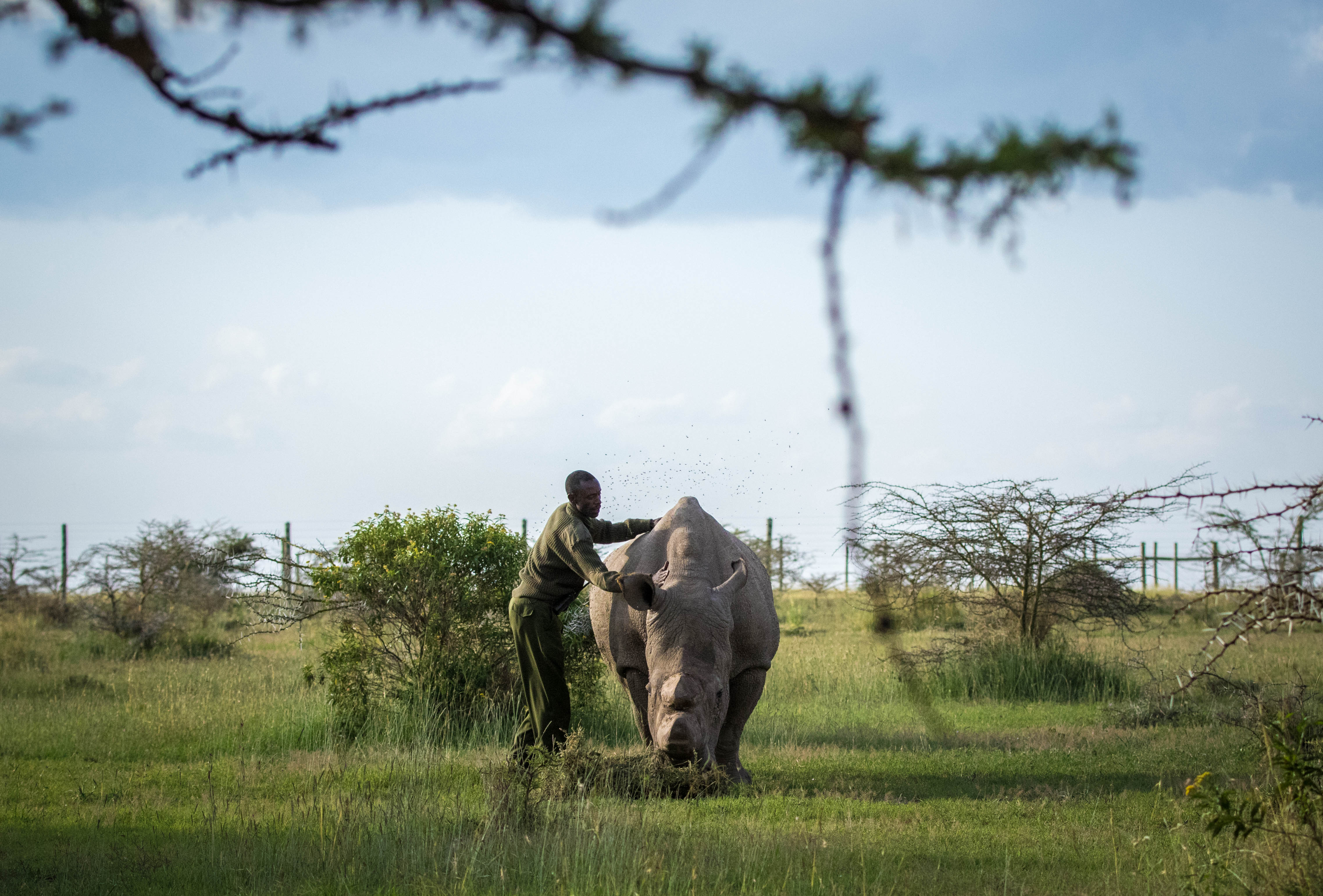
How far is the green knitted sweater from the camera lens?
832 centimetres

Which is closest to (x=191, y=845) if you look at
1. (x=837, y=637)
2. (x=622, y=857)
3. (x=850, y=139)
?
(x=622, y=857)

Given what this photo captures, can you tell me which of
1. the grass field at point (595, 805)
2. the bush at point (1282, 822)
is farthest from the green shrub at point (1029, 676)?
the bush at point (1282, 822)

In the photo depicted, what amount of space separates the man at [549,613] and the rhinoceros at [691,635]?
0.47 metres

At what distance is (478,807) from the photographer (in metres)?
7.32

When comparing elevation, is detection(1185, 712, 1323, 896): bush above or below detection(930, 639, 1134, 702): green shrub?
above

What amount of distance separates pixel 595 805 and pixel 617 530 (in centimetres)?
336

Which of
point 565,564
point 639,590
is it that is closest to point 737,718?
point 639,590

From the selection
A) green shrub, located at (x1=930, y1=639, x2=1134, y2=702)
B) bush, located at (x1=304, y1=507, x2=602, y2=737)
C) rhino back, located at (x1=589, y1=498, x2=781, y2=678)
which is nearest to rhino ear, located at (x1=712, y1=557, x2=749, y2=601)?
rhino back, located at (x1=589, y1=498, x2=781, y2=678)

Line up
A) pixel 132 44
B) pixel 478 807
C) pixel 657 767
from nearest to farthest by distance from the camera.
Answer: pixel 132 44, pixel 478 807, pixel 657 767

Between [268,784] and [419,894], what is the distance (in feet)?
11.9

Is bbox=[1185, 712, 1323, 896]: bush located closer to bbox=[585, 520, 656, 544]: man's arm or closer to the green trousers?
the green trousers

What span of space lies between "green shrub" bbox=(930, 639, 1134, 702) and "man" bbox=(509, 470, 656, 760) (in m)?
7.51

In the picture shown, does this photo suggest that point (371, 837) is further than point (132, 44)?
Yes

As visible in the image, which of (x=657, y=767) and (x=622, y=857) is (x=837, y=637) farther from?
(x=622, y=857)
